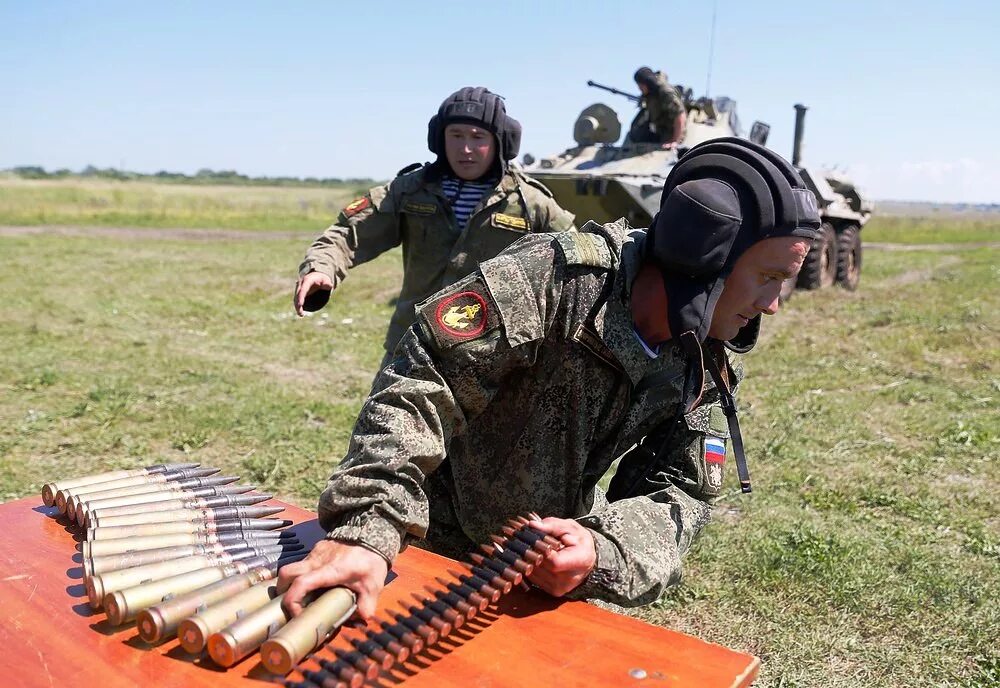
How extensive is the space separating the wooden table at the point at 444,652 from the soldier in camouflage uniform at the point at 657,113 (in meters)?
12.0

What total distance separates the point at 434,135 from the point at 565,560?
3207 mm

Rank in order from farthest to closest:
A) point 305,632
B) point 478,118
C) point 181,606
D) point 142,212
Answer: point 142,212 < point 478,118 < point 181,606 < point 305,632

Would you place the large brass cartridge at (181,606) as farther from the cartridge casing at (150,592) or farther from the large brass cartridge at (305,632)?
the large brass cartridge at (305,632)

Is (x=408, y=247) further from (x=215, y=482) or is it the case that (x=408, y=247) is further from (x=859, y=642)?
(x=859, y=642)

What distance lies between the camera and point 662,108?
13.3 m

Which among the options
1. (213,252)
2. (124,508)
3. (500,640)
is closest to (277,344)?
(124,508)

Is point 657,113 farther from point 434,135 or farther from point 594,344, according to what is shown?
point 594,344

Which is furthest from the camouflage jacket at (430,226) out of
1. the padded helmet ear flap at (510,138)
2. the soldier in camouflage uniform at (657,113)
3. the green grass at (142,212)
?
the green grass at (142,212)

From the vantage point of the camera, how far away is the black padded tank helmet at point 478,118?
4434 mm

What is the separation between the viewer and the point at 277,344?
9.62 meters

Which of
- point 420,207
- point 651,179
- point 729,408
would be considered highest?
point 651,179

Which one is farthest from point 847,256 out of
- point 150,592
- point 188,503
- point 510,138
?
point 150,592

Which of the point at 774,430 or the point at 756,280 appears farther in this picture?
the point at 774,430

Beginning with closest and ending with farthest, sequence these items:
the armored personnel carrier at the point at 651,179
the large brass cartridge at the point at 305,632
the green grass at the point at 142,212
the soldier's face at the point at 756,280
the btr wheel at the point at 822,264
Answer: the large brass cartridge at the point at 305,632
the soldier's face at the point at 756,280
the armored personnel carrier at the point at 651,179
the btr wheel at the point at 822,264
the green grass at the point at 142,212
